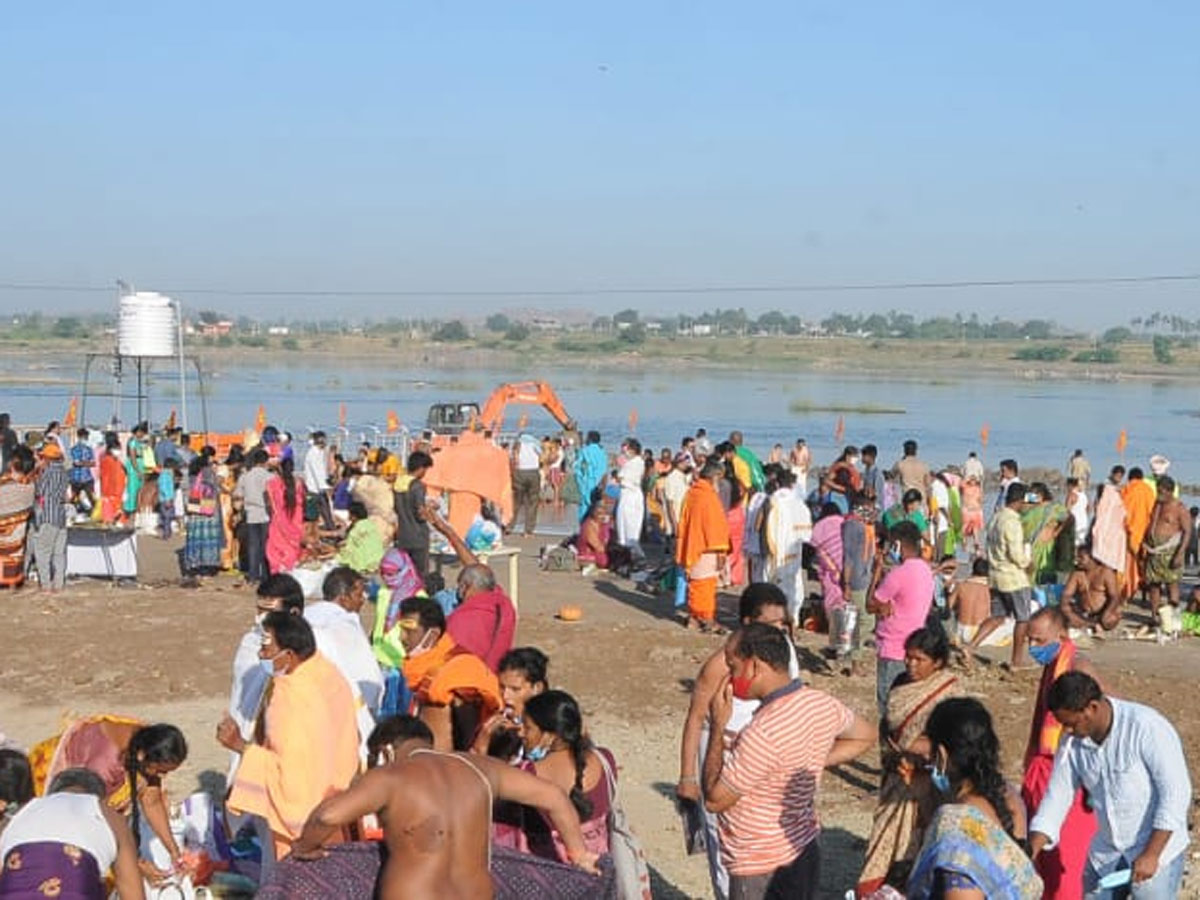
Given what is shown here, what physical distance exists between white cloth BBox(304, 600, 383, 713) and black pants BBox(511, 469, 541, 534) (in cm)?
1279

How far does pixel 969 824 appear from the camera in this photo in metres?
4.06

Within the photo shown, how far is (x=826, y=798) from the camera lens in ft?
27.8

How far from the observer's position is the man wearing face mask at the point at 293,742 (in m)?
5.74

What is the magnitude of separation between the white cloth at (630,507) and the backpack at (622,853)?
10.7 metres

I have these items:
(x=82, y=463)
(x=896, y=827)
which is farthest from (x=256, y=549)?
(x=896, y=827)

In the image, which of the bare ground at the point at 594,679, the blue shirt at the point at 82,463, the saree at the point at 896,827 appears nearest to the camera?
the saree at the point at 896,827

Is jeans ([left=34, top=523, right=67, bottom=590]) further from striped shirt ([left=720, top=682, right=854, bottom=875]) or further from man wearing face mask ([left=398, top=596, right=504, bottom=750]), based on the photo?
striped shirt ([left=720, top=682, right=854, bottom=875])

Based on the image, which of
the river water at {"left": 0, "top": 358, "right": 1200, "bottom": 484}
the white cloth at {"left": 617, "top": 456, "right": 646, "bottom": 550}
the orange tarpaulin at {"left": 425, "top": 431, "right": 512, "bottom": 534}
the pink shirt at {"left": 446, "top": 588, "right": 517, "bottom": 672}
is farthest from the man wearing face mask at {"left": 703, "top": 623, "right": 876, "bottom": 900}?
the river water at {"left": 0, "top": 358, "right": 1200, "bottom": 484}

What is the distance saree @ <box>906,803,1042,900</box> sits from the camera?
4.00m

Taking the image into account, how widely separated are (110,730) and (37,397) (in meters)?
55.4

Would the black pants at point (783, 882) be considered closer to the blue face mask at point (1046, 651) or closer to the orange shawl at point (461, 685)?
the orange shawl at point (461, 685)

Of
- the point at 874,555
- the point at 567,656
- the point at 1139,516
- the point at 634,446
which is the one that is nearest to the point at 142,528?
the point at 634,446

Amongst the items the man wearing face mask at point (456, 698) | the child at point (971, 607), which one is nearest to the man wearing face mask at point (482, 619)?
the man wearing face mask at point (456, 698)

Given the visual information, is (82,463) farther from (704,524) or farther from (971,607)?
(971,607)
